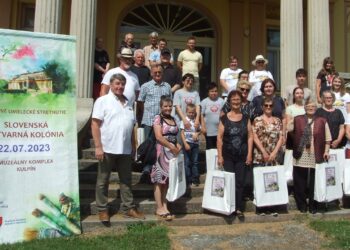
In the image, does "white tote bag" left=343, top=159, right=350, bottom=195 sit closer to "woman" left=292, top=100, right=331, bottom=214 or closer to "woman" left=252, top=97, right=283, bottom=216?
"woman" left=292, top=100, right=331, bottom=214

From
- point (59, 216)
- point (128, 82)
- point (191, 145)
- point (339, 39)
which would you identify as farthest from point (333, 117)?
point (339, 39)

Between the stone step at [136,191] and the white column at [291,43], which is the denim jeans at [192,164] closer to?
the stone step at [136,191]

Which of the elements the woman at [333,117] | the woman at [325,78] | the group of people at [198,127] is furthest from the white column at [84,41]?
the woman at [325,78]

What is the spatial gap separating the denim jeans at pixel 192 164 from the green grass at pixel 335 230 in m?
1.87

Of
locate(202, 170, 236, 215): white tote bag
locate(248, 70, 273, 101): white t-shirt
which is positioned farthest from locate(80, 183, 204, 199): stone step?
locate(248, 70, 273, 101): white t-shirt

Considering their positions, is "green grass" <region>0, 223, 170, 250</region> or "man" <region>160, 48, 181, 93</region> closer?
"green grass" <region>0, 223, 170, 250</region>

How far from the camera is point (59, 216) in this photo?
5.32 meters

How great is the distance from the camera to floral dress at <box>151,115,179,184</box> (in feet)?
19.5

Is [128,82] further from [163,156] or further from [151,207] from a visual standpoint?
[151,207]

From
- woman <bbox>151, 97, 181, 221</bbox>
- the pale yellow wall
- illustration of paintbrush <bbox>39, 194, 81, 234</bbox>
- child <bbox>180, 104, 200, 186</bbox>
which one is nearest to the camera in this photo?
illustration of paintbrush <bbox>39, 194, 81, 234</bbox>

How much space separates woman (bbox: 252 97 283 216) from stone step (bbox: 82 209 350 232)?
0.53ft

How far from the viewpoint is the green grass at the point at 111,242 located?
493 centimetres

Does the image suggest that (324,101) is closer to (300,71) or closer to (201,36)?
(300,71)

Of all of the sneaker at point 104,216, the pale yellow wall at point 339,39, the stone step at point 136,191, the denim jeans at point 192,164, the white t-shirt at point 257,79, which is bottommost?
the sneaker at point 104,216
